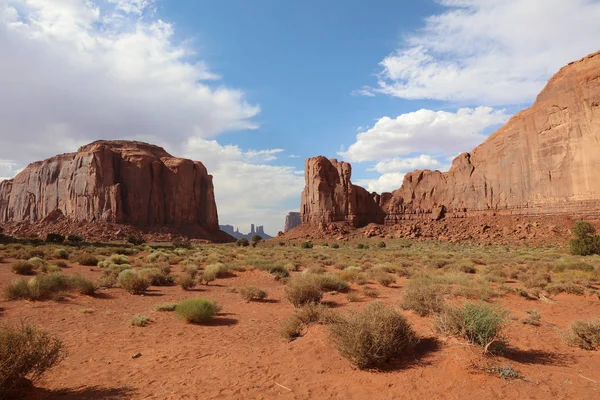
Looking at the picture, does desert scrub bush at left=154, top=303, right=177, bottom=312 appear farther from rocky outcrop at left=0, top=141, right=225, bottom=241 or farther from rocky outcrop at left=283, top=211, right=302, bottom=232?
rocky outcrop at left=283, top=211, right=302, bottom=232

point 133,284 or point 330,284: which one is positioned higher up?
point 133,284

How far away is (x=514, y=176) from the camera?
204 ft

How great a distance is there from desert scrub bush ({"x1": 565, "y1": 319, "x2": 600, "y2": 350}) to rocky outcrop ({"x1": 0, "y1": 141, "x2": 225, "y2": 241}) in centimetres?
7616

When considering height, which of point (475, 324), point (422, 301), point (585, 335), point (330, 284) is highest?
point (475, 324)

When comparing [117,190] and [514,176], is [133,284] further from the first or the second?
[514,176]

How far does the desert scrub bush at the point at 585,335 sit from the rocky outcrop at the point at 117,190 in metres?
76.2

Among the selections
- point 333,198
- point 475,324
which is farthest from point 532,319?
point 333,198

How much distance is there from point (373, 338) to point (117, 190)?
7655cm

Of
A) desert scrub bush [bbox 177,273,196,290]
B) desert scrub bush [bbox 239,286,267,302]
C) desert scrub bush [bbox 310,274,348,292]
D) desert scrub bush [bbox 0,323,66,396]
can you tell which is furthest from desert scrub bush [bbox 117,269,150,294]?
desert scrub bush [bbox 0,323,66,396]

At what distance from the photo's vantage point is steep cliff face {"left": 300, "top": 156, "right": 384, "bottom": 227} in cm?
7594

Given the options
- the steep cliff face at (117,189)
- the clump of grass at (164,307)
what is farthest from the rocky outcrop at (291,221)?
the clump of grass at (164,307)

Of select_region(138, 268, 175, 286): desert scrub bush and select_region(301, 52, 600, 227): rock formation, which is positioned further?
select_region(301, 52, 600, 227): rock formation

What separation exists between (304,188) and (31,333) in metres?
77.3

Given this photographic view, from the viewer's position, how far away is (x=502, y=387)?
4859 mm
